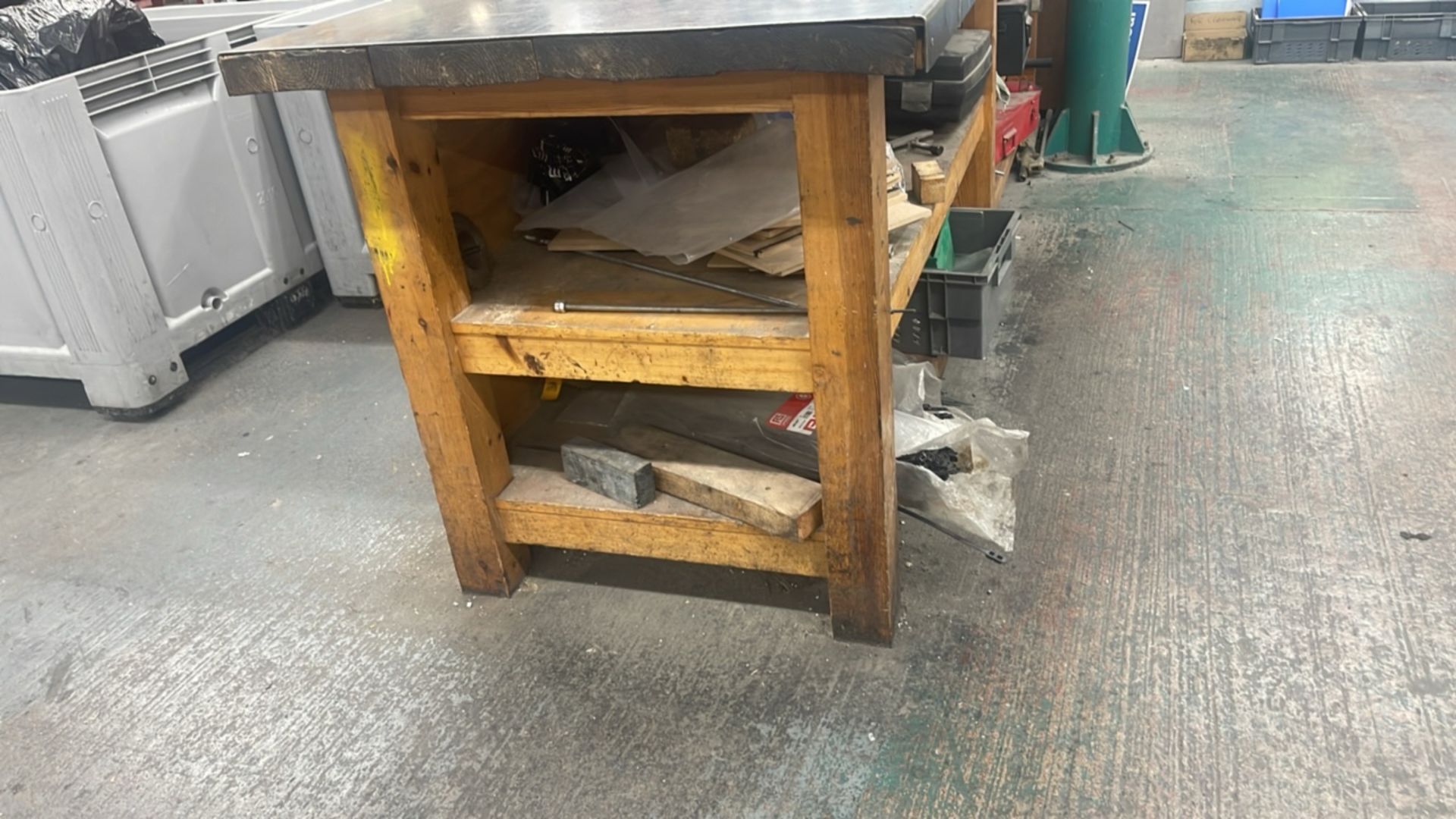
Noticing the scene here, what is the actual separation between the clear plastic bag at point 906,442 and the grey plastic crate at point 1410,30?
3.87 meters

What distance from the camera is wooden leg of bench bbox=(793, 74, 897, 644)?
1144mm

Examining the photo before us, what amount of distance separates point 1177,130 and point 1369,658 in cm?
292

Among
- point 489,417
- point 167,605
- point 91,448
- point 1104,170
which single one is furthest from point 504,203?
point 1104,170

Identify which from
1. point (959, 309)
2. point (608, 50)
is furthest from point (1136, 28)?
point (608, 50)

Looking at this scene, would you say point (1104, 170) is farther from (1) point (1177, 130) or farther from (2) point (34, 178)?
(2) point (34, 178)

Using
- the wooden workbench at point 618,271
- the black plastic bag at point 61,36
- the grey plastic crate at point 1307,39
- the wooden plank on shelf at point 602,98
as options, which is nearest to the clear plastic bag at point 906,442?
the wooden workbench at point 618,271

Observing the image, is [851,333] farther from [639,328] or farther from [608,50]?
[608,50]

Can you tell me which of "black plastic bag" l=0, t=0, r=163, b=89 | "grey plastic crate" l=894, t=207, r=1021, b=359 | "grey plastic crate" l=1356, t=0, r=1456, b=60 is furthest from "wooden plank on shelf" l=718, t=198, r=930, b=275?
"grey plastic crate" l=1356, t=0, r=1456, b=60

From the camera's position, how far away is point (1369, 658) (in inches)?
54.2

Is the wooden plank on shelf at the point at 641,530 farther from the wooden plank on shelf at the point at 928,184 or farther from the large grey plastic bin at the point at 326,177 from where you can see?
the large grey plastic bin at the point at 326,177

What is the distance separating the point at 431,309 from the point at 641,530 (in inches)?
17.9

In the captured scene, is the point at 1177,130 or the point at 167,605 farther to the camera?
the point at 1177,130

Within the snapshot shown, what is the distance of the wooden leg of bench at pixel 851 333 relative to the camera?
1144mm

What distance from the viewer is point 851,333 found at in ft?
4.09
